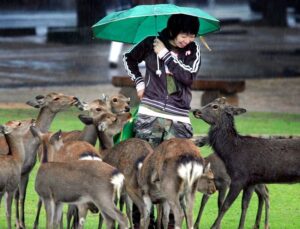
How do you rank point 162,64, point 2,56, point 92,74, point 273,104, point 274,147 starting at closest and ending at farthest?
point 162,64 < point 274,147 < point 273,104 < point 92,74 < point 2,56

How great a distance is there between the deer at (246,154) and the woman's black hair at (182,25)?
1108 millimetres

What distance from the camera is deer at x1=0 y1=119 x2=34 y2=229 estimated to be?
38.5 ft

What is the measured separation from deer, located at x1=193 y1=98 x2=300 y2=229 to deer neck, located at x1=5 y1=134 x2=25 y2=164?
5.90 feet

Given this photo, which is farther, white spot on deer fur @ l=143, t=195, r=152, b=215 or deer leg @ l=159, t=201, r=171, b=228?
deer leg @ l=159, t=201, r=171, b=228

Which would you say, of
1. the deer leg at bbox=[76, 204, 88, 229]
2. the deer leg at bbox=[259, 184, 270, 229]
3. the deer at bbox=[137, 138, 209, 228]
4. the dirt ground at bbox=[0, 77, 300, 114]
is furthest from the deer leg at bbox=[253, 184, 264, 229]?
the dirt ground at bbox=[0, 77, 300, 114]

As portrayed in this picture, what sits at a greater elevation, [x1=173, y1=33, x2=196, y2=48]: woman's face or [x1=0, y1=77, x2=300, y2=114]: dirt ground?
[x1=173, y1=33, x2=196, y2=48]: woman's face

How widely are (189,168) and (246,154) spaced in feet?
5.84

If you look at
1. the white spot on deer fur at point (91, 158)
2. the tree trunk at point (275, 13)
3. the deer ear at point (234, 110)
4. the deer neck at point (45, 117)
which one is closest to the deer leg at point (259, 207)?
the deer ear at point (234, 110)

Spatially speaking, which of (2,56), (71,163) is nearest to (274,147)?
(71,163)

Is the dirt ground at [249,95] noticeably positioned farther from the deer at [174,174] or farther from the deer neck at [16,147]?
the deer at [174,174]

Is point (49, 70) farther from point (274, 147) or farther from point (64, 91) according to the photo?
point (274, 147)

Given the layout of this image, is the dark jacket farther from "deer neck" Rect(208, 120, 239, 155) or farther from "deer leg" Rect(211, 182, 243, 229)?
"deer leg" Rect(211, 182, 243, 229)

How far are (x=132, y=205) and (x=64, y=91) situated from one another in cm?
1127

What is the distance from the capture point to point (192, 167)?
416 inches
